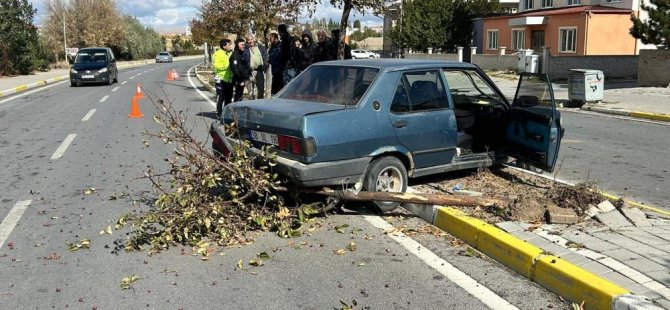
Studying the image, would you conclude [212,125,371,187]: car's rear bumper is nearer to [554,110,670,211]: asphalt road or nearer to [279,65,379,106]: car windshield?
[279,65,379,106]: car windshield

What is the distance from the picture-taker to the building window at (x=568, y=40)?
3547 centimetres

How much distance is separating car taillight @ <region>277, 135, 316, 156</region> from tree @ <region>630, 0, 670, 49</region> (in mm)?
20676

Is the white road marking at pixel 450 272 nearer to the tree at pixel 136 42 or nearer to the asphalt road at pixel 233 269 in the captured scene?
the asphalt road at pixel 233 269

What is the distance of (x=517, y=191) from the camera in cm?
648

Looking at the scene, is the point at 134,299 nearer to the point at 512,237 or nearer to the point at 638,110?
the point at 512,237

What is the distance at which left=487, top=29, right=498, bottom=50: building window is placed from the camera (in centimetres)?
4312

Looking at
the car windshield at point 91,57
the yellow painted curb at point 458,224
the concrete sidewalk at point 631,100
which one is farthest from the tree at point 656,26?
the car windshield at point 91,57

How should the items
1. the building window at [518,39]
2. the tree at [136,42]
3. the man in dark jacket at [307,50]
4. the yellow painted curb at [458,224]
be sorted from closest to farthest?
the yellow painted curb at [458,224] → the man in dark jacket at [307,50] → the building window at [518,39] → the tree at [136,42]

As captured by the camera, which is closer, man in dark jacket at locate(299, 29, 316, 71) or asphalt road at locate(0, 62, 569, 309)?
asphalt road at locate(0, 62, 569, 309)

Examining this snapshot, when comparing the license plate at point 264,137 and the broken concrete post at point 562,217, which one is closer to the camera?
the broken concrete post at point 562,217

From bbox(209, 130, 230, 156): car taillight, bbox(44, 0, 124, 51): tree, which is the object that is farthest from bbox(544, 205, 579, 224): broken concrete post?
bbox(44, 0, 124, 51): tree

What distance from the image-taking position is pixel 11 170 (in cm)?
835

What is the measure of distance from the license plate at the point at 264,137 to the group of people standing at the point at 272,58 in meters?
6.85

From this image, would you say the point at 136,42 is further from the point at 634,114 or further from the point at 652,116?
the point at 652,116
